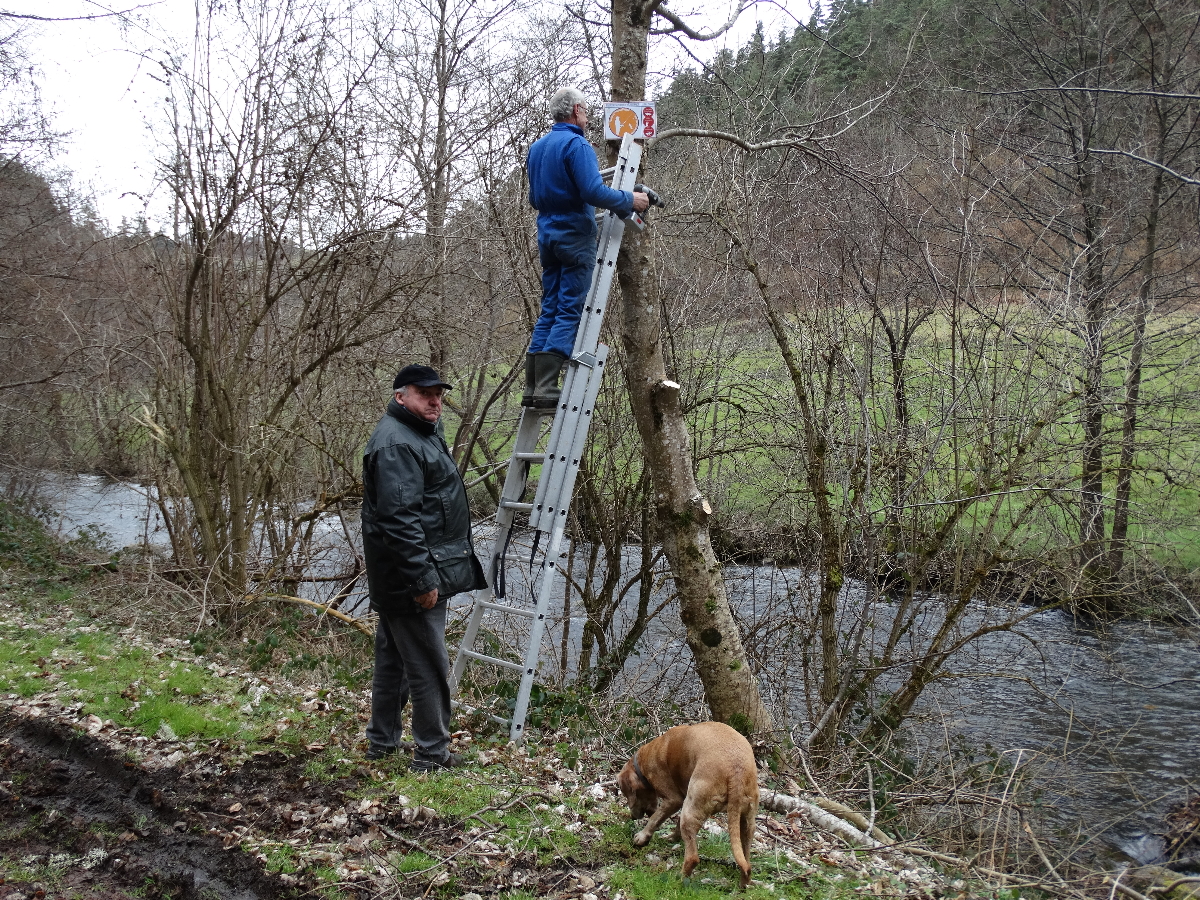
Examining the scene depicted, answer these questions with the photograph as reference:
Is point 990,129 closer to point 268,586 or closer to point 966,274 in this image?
point 966,274

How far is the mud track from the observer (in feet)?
12.3

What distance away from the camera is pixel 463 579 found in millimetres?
5094

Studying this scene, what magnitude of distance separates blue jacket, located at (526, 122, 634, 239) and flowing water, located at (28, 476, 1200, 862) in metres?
4.47

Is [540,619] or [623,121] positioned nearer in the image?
[540,619]

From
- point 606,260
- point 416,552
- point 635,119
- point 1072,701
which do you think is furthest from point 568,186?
point 1072,701

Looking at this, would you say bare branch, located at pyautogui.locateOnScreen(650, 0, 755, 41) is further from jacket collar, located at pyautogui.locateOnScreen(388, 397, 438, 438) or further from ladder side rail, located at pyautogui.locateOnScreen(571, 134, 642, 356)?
jacket collar, located at pyautogui.locateOnScreen(388, 397, 438, 438)

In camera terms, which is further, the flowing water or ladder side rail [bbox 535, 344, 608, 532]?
the flowing water

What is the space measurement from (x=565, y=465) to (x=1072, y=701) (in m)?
6.92

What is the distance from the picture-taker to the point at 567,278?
5.60 metres

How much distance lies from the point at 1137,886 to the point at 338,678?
629 centimetres

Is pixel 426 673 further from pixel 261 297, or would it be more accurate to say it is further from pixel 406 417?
pixel 261 297

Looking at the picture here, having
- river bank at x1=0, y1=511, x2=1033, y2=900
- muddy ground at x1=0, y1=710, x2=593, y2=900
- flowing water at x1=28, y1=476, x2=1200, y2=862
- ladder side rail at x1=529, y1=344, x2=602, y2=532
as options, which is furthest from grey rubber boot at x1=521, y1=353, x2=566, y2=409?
flowing water at x1=28, y1=476, x2=1200, y2=862

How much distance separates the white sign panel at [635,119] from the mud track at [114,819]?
4503 mm

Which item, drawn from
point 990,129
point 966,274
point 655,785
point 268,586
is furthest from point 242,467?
point 990,129
